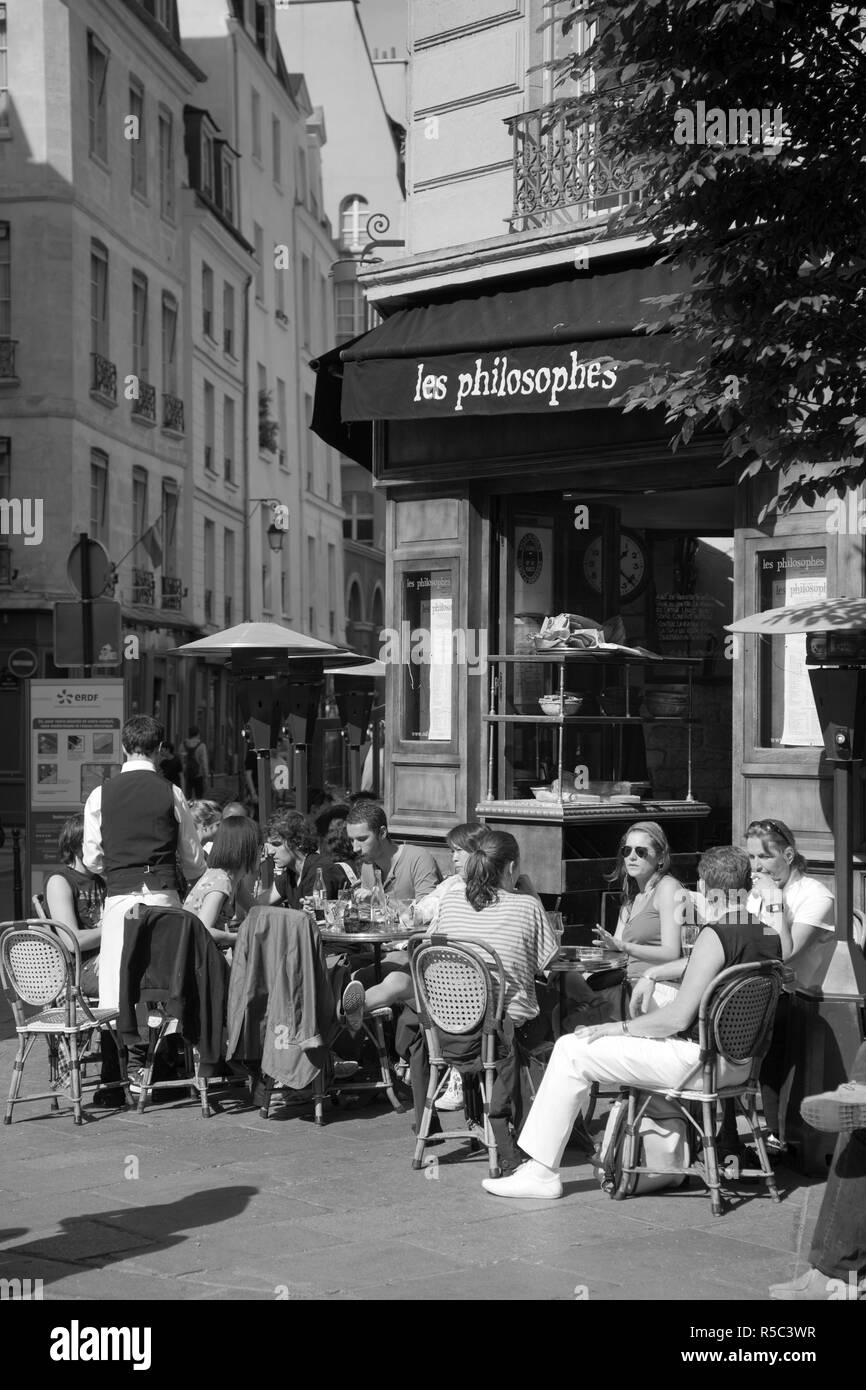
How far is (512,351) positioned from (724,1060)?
225 inches

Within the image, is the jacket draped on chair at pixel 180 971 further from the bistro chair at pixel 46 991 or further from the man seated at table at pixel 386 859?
the man seated at table at pixel 386 859

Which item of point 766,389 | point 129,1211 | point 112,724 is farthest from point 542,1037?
point 112,724

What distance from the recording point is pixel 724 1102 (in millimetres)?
7812

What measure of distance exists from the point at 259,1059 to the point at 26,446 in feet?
76.0

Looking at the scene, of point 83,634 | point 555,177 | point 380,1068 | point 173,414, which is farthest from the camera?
point 173,414

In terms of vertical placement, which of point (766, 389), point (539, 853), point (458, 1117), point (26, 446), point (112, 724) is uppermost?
point (26, 446)

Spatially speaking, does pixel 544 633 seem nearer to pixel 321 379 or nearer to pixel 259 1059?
pixel 321 379

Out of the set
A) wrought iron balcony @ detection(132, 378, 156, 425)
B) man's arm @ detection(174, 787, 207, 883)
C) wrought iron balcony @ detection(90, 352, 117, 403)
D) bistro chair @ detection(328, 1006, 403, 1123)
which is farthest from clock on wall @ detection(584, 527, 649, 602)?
wrought iron balcony @ detection(132, 378, 156, 425)

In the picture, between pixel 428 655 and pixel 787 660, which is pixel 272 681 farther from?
pixel 787 660

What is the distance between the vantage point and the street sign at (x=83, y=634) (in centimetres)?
1414

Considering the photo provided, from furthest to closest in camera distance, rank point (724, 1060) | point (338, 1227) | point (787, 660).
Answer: point (787, 660) → point (724, 1060) → point (338, 1227)

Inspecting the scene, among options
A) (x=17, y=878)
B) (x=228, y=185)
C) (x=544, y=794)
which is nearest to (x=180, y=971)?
(x=544, y=794)

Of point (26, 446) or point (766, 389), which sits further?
point (26, 446)

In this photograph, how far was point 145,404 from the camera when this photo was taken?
35.0 m
